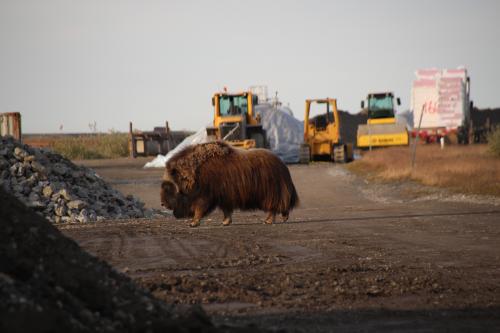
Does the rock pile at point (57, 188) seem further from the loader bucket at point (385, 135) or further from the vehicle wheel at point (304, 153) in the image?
the loader bucket at point (385, 135)

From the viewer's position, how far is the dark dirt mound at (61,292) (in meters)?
4.57

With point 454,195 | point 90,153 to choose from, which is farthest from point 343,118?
point 454,195

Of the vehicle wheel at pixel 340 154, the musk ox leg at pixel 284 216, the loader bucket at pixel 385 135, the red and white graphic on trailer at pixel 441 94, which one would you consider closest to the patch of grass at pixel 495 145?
the loader bucket at pixel 385 135

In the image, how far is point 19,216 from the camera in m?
5.83

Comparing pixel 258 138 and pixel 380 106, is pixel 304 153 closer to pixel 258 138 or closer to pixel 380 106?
pixel 258 138

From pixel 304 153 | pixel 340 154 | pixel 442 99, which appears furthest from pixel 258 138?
pixel 442 99

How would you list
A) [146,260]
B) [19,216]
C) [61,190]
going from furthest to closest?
[61,190], [146,260], [19,216]

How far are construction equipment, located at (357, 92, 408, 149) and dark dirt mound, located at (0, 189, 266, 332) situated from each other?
34.9m

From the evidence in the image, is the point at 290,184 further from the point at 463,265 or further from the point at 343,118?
the point at 343,118

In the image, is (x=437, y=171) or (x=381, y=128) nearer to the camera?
(x=437, y=171)

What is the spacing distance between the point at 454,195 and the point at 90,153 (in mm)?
37322

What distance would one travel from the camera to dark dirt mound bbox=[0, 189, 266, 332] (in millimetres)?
4566

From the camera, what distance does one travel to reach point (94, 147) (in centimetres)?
5447

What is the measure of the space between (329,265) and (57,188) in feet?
29.4
